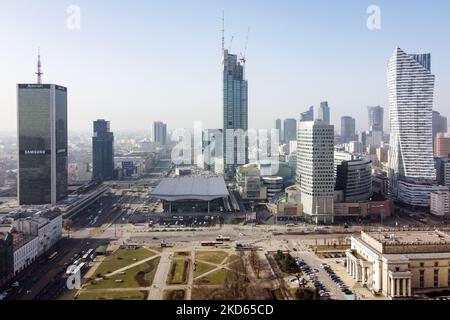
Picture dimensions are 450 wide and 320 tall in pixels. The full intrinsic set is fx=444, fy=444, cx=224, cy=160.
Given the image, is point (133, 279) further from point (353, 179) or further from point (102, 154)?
point (102, 154)

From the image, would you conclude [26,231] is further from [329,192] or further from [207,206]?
[329,192]

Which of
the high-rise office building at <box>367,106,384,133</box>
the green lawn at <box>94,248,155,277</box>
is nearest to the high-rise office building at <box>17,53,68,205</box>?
the green lawn at <box>94,248,155,277</box>

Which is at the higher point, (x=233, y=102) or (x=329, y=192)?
(x=233, y=102)

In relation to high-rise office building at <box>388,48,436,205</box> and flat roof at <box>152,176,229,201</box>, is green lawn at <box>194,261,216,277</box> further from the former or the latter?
high-rise office building at <box>388,48,436,205</box>

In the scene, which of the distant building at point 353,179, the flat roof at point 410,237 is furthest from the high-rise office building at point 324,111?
the flat roof at point 410,237

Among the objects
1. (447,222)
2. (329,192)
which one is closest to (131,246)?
(329,192)

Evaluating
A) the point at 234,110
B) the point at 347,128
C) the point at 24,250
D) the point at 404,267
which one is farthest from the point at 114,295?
the point at 347,128
